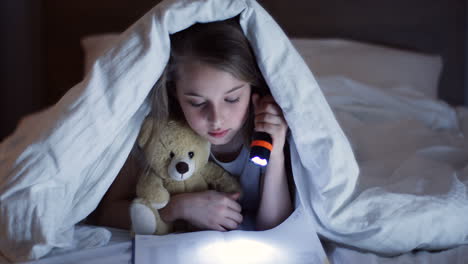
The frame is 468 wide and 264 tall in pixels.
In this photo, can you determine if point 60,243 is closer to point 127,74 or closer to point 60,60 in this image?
point 127,74

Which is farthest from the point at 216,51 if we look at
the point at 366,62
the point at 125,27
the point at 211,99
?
the point at 125,27

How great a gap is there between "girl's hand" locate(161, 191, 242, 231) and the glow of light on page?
0.07 meters

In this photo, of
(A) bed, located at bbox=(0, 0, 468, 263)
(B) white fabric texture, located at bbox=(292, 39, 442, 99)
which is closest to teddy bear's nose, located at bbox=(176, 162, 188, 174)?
(A) bed, located at bbox=(0, 0, 468, 263)

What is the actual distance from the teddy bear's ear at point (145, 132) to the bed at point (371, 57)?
0.52 m

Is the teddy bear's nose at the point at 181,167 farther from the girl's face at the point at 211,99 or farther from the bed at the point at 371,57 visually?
the bed at the point at 371,57

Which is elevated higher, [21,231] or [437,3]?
[437,3]

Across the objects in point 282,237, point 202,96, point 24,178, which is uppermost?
point 202,96

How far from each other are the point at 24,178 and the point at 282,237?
1.54ft

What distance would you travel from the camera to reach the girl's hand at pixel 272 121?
2.83 feet

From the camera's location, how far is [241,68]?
2.75 ft

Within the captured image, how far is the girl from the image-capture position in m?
0.84

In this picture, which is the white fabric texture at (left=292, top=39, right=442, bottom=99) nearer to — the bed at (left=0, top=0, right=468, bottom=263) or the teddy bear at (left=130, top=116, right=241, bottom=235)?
the bed at (left=0, top=0, right=468, bottom=263)

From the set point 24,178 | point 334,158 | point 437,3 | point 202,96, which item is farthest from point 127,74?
point 437,3

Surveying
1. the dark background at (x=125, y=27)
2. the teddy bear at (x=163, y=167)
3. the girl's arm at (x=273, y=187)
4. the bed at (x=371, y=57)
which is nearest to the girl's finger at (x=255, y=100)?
the girl's arm at (x=273, y=187)
